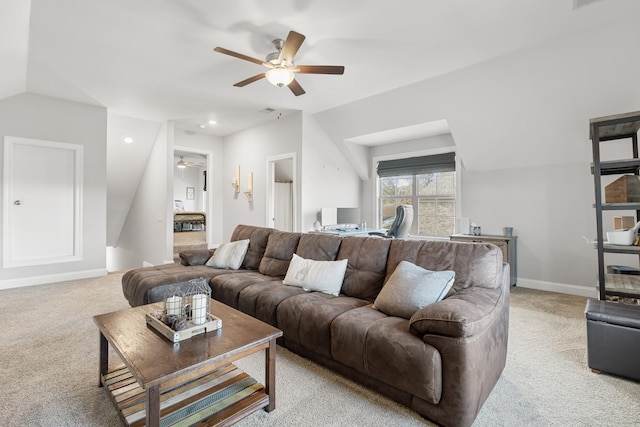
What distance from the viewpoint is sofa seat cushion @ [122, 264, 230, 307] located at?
287cm

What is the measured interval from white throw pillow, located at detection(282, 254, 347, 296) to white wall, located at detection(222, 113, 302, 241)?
2569 mm

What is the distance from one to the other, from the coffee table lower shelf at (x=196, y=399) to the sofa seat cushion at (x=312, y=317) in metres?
0.44

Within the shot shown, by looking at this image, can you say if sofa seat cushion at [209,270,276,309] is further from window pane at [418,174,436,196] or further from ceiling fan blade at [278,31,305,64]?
window pane at [418,174,436,196]

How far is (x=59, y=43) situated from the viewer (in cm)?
317

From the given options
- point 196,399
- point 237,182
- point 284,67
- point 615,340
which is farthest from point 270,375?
point 237,182

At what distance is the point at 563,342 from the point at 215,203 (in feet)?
21.1

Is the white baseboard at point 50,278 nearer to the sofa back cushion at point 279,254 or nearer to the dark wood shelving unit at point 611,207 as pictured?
the sofa back cushion at point 279,254

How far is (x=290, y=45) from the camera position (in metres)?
2.67

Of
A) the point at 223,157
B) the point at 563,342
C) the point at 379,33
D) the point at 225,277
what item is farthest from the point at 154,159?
the point at 563,342

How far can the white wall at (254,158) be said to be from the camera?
221 inches

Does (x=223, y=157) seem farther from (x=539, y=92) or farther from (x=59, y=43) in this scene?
(x=539, y=92)

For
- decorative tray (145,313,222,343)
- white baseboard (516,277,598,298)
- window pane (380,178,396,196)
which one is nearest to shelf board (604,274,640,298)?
white baseboard (516,277,598,298)

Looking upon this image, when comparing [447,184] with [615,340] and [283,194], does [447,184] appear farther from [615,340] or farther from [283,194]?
[615,340]

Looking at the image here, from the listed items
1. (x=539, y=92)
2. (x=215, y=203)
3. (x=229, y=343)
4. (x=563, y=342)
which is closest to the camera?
(x=229, y=343)
